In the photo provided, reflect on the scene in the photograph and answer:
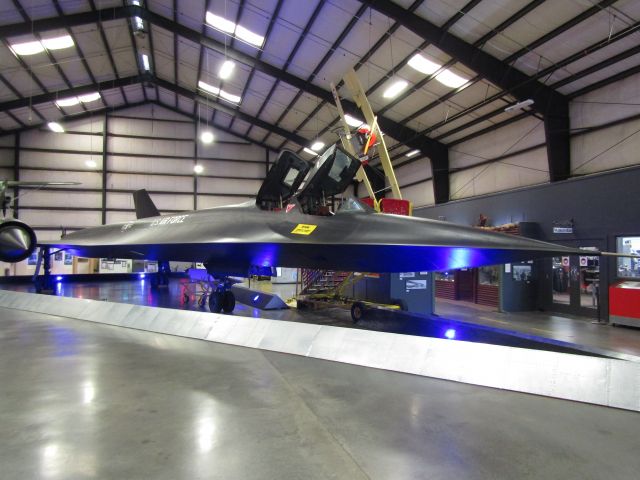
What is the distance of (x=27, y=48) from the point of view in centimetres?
1459

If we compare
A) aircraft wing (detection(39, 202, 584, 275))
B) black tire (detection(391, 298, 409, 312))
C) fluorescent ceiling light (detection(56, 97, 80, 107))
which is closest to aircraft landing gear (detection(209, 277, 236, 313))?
aircraft wing (detection(39, 202, 584, 275))

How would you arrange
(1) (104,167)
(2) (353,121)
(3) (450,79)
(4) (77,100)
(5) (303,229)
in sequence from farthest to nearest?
(1) (104,167) → (4) (77,100) → (2) (353,121) → (3) (450,79) → (5) (303,229)

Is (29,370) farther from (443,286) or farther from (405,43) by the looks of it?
(443,286)

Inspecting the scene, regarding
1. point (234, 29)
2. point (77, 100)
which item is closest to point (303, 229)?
point (234, 29)

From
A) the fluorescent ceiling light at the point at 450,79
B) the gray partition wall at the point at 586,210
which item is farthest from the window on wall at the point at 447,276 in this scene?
the fluorescent ceiling light at the point at 450,79

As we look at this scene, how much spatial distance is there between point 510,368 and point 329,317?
16.4 ft

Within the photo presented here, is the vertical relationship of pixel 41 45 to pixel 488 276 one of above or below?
above

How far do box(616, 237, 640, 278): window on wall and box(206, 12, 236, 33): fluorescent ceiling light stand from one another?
14.5 meters

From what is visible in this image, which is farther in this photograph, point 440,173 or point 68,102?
point 68,102

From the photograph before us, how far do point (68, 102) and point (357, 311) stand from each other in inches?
857

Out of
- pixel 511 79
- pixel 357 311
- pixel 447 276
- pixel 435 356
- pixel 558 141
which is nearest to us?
pixel 435 356

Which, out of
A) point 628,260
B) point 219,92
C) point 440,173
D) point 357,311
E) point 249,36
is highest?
point 219,92

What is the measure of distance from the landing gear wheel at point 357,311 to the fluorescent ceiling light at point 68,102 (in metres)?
20.7

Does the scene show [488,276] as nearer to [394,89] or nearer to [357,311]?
[394,89]
